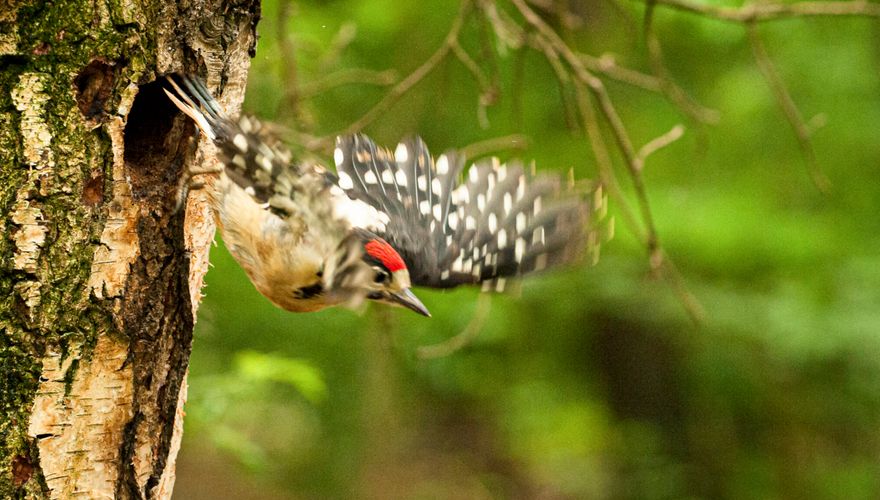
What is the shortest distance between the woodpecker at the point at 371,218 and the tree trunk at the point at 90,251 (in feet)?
0.68


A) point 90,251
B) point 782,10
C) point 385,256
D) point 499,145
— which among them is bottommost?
point 90,251

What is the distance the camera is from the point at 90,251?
2.33 m

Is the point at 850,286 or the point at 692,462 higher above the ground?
the point at 850,286

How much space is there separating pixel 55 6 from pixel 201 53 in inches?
18.5

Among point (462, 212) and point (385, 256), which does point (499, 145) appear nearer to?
point (462, 212)

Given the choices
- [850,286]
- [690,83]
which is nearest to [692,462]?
[850,286]

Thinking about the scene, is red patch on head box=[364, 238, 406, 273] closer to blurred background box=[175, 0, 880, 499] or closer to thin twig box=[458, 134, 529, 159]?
thin twig box=[458, 134, 529, 159]

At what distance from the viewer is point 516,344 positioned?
30.5ft

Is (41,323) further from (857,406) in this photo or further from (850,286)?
(857,406)

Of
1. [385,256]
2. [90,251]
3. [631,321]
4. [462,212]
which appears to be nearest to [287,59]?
[462,212]

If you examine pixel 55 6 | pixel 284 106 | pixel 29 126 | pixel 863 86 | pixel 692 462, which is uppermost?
pixel 863 86

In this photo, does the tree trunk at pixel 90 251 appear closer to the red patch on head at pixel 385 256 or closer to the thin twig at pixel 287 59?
the red patch on head at pixel 385 256

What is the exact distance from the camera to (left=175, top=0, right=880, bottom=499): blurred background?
726 cm

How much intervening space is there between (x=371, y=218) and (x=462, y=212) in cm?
53
